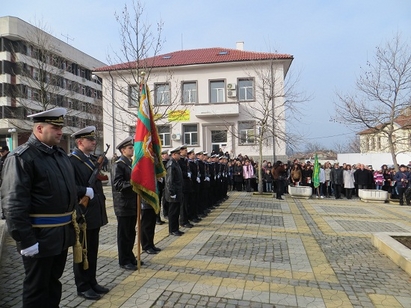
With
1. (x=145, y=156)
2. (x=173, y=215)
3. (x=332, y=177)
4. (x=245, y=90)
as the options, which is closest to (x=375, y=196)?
(x=332, y=177)

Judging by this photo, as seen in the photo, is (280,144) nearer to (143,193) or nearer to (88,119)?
(88,119)

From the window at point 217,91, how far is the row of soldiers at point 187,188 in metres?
16.6

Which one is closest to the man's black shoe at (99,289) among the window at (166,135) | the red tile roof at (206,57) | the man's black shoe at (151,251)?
the man's black shoe at (151,251)

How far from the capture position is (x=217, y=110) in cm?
2822

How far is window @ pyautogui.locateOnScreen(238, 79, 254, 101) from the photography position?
28609 mm

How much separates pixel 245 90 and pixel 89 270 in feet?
84.7

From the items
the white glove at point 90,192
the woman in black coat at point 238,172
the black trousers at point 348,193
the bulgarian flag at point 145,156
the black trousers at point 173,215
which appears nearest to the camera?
the white glove at point 90,192

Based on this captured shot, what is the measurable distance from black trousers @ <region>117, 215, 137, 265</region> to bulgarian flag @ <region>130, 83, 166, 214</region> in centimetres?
49

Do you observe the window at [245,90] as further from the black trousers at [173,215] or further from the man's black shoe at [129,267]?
the man's black shoe at [129,267]

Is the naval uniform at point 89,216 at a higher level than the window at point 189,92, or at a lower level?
lower

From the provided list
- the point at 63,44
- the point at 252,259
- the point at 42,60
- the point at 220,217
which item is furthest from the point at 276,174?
the point at 63,44

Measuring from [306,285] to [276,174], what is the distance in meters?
11.5

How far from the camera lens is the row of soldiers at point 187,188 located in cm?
768

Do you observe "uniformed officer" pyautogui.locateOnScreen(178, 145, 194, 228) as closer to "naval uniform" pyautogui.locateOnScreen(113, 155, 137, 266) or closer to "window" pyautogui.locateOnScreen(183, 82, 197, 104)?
"naval uniform" pyautogui.locateOnScreen(113, 155, 137, 266)
